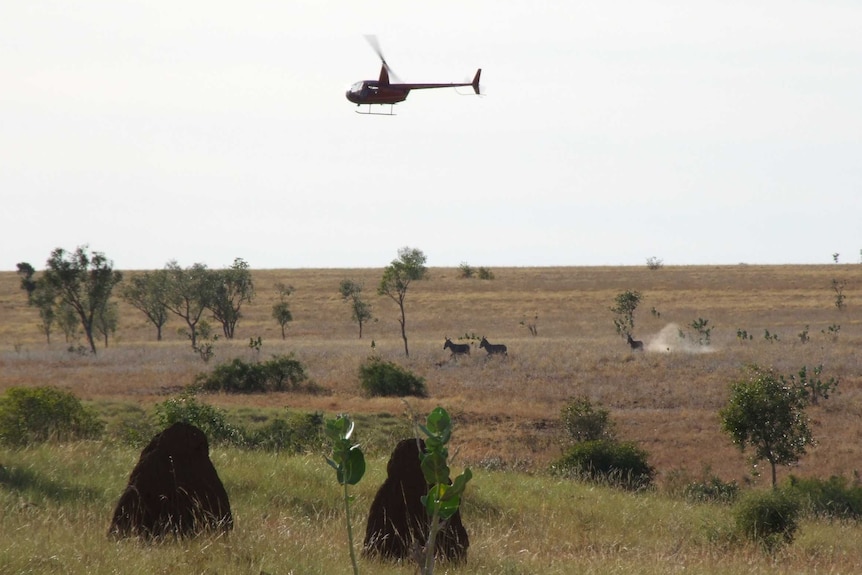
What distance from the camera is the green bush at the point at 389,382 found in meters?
41.0

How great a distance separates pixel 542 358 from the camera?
175 ft

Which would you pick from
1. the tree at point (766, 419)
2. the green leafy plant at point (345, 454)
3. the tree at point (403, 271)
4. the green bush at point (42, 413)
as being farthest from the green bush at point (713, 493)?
the tree at point (403, 271)

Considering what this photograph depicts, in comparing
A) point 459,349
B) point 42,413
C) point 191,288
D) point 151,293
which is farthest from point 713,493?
point 151,293

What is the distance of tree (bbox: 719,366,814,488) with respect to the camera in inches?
1009

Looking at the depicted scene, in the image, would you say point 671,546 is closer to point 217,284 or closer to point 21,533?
point 21,533

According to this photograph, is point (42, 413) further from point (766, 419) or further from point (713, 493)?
point (766, 419)

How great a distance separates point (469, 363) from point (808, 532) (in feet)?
126

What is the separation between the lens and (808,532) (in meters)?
13.9

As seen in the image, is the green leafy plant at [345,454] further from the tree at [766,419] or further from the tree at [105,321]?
the tree at [105,321]

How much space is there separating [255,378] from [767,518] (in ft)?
107

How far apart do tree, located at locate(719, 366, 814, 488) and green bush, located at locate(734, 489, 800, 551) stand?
12982 mm

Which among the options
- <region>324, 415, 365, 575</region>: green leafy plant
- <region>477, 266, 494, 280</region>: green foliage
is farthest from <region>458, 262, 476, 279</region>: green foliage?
<region>324, 415, 365, 575</region>: green leafy plant

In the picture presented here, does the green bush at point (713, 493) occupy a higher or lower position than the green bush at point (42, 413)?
lower

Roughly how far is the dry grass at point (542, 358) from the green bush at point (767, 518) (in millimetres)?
9976
